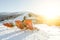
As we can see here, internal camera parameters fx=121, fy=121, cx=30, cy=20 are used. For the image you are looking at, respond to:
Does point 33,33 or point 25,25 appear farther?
point 25,25

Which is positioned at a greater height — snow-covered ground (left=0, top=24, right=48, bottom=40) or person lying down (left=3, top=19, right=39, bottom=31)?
person lying down (left=3, top=19, right=39, bottom=31)

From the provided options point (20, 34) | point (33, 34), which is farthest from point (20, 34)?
point (33, 34)

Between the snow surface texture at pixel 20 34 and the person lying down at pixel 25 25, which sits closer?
the snow surface texture at pixel 20 34

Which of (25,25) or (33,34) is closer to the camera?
(33,34)

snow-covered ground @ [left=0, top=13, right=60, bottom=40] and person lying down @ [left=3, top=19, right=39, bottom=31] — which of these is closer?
snow-covered ground @ [left=0, top=13, right=60, bottom=40]

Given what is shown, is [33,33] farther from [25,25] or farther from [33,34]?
[25,25]

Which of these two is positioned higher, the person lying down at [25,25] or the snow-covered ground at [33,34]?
the person lying down at [25,25]

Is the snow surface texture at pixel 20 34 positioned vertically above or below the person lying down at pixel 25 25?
below

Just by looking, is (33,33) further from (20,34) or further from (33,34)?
(20,34)

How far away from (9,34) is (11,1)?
1.75 ft

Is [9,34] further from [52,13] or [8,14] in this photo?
[52,13]

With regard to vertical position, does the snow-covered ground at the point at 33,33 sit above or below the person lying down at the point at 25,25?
below

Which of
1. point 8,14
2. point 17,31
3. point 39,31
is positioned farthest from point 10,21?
point 39,31

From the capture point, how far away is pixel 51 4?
1.70 m
